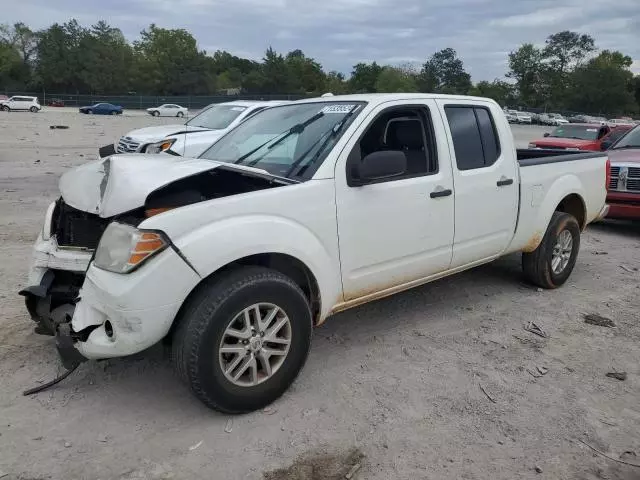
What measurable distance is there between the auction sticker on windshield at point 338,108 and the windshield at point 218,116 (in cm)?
764

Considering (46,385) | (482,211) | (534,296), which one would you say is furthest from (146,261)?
(534,296)

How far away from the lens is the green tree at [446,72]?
372 ft

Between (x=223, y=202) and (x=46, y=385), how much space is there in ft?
5.39

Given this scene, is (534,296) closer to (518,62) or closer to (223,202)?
(223,202)

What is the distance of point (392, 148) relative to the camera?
167 inches

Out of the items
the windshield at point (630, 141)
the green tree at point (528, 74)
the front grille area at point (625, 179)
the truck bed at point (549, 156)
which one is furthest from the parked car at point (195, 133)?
the green tree at point (528, 74)

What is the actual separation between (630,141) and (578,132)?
5.58 metres

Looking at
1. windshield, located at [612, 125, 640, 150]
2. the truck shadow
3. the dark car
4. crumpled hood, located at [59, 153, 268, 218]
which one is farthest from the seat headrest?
the dark car

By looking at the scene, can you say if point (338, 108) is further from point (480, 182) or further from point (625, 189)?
point (625, 189)

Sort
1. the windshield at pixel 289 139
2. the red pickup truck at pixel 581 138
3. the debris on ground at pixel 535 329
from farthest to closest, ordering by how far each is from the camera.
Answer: the red pickup truck at pixel 581 138
the debris on ground at pixel 535 329
the windshield at pixel 289 139

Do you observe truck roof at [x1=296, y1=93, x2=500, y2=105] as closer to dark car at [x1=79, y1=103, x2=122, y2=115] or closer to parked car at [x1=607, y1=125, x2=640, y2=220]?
parked car at [x1=607, y1=125, x2=640, y2=220]

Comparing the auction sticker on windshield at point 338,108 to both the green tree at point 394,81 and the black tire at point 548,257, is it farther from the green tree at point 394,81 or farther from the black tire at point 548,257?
the green tree at point 394,81

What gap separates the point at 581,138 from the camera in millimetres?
14508

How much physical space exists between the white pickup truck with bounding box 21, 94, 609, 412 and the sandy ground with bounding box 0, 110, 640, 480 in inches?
12.9
